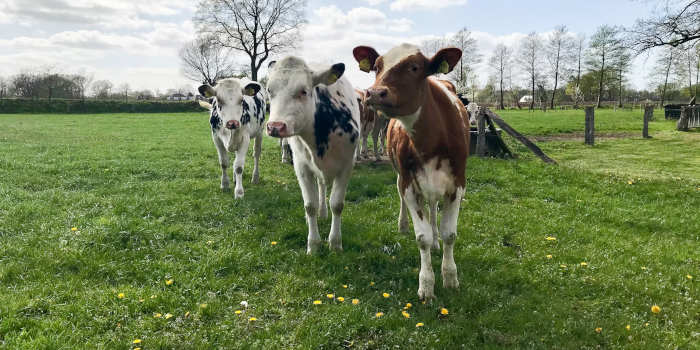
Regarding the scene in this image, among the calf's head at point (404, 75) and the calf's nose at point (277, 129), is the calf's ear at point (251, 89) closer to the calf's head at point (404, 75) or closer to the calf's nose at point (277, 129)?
the calf's nose at point (277, 129)

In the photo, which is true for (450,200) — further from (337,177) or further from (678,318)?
(678,318)

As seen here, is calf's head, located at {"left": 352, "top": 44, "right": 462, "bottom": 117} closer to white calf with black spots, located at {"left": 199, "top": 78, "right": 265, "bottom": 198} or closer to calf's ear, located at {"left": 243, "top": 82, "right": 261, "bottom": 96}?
calf's ear, located at {"left": 243, "top": 82, "right": 261, "bottom": 96}

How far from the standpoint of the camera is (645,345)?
3.48m

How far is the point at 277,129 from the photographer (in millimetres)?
4184

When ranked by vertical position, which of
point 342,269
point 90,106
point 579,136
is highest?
point 90,106

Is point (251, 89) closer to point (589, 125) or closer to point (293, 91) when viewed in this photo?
point (293, 91)

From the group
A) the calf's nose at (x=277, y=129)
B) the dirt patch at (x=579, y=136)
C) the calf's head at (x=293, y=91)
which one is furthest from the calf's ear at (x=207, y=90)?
the dirt patch at (x=579, y=136)

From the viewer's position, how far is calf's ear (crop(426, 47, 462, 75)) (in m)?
3.79

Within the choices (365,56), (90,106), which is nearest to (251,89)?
(365,56)

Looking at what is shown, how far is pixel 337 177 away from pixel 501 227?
106 inches

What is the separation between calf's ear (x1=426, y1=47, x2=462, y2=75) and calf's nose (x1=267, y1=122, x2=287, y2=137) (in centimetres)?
152

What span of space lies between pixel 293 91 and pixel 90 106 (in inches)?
2033

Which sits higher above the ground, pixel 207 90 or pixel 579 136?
pixel 207 90

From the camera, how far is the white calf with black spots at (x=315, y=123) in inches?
178
